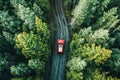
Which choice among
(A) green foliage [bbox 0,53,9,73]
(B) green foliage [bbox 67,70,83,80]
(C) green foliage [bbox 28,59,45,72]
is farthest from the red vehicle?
(A) green foliage [bbox 0,53,9,73]

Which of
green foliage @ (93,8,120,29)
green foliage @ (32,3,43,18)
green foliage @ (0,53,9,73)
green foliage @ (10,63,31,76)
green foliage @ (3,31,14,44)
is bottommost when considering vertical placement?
green foliage @ (10,63,31,76)

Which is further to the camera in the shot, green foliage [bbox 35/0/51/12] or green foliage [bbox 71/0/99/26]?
green foliage [bbox 35/0/51/12]

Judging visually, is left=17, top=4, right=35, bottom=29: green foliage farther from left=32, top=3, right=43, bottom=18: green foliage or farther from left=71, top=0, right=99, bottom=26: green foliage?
left=71, top=0, right=99, bottom=26: green foliage

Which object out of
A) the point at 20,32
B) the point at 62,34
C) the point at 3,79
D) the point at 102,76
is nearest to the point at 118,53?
the point at 102,76

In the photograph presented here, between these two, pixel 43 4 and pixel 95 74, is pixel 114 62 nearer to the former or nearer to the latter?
pixel 95 74

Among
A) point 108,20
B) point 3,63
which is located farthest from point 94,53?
point 3,63

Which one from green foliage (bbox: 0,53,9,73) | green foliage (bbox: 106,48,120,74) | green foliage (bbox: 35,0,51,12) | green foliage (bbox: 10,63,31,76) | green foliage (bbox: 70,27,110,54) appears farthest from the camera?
green foliage (bbox: 35,0,51,12)

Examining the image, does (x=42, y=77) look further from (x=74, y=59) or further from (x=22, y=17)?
(x=22, y=17)

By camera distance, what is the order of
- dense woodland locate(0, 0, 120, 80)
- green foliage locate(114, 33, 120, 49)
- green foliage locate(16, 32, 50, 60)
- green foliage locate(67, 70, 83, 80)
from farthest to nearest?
green foliage locate(114, 33, 120, 49), green foliage locate(67, 70, 83, 80), dense woodland locate(0, 0, 120, 80), green foliage locate(16, 32, 50, 60)
